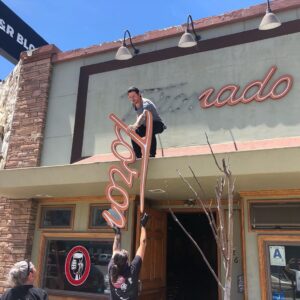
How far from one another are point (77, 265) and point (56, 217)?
44.5 inches

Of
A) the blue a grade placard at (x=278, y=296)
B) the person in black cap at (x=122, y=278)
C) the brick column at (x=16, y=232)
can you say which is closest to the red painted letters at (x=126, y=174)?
the person in black cap at (x=122, y=278)

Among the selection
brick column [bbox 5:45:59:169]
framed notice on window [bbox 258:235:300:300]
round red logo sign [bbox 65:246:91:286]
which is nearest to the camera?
framed notice on window [bbox 258:235:300:300]

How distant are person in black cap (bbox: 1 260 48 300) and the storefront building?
2927mm

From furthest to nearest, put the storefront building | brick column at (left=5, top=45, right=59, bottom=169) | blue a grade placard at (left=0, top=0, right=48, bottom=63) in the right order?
blue a grade placard at (left=0, top=0, right=48, bottom=63), brick column at (left=5, top=45, right=59, bottom=169), the storefront building

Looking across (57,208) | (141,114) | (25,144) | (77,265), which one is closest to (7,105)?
(25,144)

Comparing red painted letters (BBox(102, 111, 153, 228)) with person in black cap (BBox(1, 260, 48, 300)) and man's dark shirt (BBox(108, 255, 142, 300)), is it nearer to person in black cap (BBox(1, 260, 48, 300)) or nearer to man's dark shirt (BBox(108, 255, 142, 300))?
man's dark shirt (BBox(108, 255, 142, 300))

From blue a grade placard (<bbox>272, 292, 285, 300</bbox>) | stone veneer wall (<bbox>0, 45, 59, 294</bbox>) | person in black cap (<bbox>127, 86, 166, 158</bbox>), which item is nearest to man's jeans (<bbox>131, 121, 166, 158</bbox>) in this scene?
person in black cap (<bbox>127, 86, 166, 158</bbox>)

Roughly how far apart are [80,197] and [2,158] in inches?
104

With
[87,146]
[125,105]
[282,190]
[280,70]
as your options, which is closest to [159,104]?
[125,105]

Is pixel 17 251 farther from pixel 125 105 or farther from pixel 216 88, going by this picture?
pixel 216 88

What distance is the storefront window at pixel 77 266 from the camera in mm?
7734

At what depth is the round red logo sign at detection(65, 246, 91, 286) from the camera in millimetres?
7910

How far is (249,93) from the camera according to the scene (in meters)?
7.41

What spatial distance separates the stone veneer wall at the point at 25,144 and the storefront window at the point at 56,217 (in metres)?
0.22
